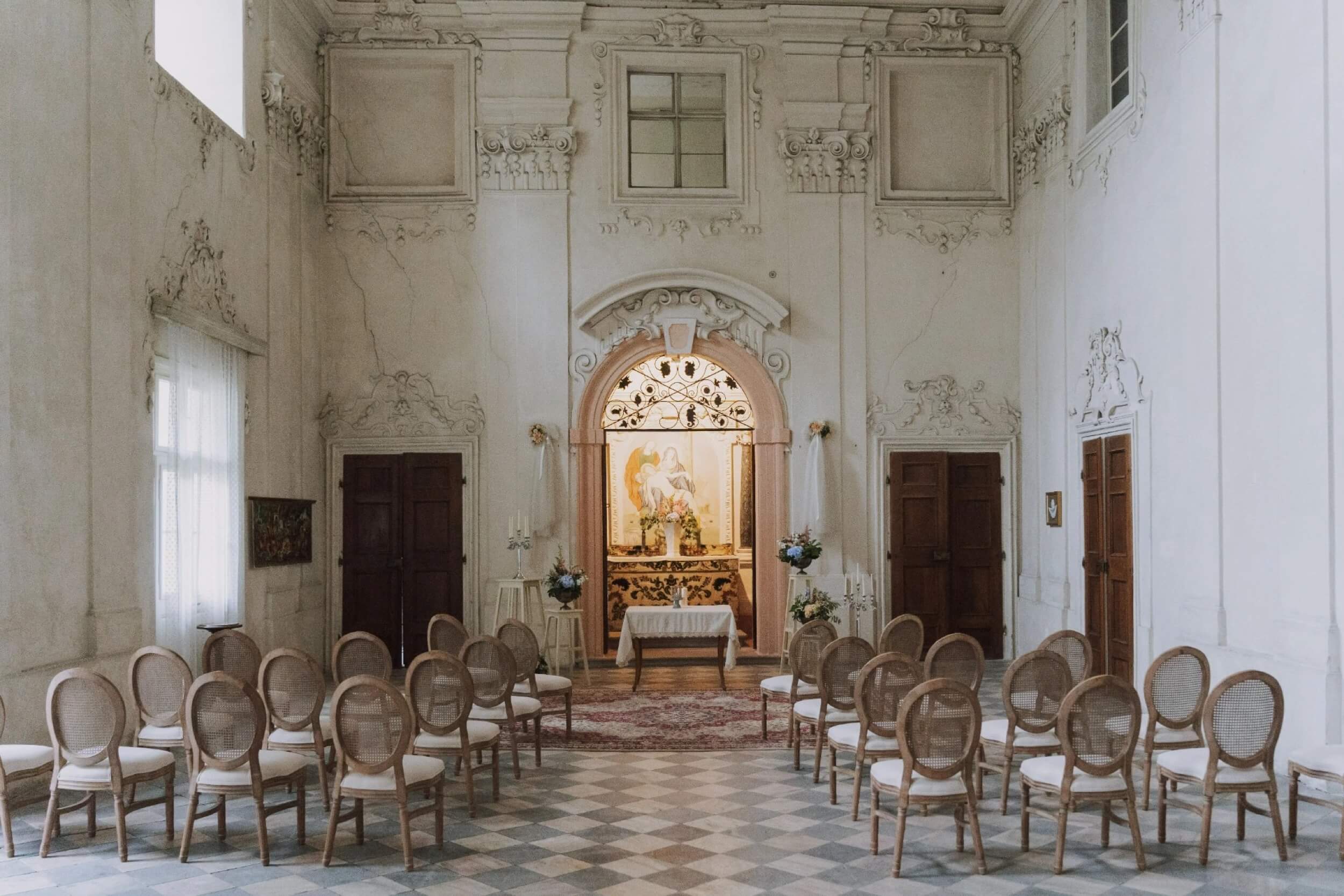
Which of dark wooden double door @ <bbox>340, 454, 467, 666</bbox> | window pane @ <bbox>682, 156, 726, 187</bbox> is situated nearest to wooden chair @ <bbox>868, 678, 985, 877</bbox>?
dark wooden double door @ <bbox>340, 454, 467, 666</bbox>

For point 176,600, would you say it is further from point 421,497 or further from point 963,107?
point 963,107

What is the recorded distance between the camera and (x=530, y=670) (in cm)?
825

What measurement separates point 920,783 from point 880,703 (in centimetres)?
83

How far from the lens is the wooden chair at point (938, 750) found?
5.34 metres

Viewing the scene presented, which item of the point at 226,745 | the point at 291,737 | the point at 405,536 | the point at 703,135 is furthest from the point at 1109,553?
the point at 226,745

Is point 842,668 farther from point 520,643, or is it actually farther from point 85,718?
point 85,718

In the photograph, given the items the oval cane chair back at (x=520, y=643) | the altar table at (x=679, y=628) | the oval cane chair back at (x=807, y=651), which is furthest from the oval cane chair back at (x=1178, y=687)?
the altar table at (x=679, y=628)

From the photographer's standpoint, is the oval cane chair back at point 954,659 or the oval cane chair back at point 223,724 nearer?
the oval cane chair back at point 223,724

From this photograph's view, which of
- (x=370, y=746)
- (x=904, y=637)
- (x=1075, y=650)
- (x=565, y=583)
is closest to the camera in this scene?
(x=370, y=746)

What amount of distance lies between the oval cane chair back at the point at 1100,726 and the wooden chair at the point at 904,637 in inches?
91.1

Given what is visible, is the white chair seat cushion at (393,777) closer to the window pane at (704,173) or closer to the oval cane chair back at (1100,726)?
the oval cane chair back at (1100,726)

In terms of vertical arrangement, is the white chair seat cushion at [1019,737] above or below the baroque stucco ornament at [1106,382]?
below

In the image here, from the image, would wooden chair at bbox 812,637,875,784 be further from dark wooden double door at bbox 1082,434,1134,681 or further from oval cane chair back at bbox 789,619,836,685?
dark wooden double door at bbox 1082,434,1134,681

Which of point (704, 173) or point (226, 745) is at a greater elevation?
point (704, 173)
